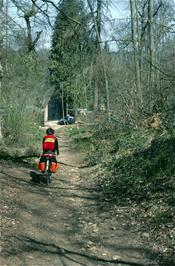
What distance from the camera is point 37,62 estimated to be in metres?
22.2

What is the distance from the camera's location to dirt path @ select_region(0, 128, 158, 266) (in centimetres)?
779

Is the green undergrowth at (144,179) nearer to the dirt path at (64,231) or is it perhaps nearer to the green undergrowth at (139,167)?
the green undergrowth at (139,167)

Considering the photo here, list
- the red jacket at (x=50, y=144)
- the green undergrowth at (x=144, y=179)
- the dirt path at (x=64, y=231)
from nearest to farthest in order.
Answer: the dirt path at (x=64, y=231)
the green undergrowth at (x=144, y=179)
the red jacket at (x=50, y=144)

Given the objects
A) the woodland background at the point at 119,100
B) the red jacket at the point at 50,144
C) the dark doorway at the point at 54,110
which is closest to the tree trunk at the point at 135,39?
the woodland background at the point at 119,100

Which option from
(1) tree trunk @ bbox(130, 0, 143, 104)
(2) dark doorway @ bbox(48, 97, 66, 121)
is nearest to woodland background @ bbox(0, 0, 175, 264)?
(1) tree trunk @ bbox(130, 0, 143, 104)

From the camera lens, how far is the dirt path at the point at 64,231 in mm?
7785

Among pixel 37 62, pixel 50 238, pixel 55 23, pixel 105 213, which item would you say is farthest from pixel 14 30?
pixel 50 238

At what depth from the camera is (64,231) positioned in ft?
31.0


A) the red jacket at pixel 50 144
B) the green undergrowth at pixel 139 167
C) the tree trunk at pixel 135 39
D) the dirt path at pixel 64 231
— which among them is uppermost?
the tree trunk at pixel 135 39

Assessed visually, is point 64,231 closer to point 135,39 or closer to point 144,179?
point 144,179

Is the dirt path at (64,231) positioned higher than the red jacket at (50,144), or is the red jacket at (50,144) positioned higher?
the red jacket at (50,144)

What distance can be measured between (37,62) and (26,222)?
13567 mm

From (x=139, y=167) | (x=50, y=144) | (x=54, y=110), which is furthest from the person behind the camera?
(x=54, y=110)

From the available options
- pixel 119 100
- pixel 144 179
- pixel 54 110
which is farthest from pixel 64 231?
pixel 54 110
